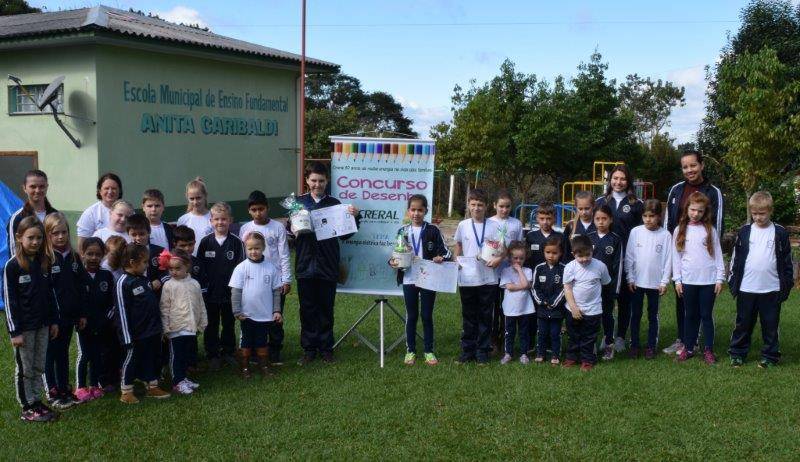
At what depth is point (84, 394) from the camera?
571 cm

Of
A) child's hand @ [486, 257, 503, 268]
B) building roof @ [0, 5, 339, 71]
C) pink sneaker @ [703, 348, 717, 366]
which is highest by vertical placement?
building roof @ [0, 5, 339, 71]

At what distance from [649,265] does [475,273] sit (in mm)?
1615

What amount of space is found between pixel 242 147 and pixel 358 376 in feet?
35.9

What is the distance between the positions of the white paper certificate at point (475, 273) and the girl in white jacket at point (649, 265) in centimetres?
133

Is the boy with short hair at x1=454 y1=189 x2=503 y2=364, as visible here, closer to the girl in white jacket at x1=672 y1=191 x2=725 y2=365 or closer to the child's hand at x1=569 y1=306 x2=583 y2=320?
the child's hand at x1=569 y1=306 x2=583 y2=320

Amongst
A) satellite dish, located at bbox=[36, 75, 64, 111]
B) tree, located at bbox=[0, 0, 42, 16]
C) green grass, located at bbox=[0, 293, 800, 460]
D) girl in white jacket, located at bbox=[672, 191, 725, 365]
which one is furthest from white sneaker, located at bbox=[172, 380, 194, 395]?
tree, located at bbox=[0, 0, 42, 16]

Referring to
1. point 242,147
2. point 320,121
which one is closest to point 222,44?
point 242,147

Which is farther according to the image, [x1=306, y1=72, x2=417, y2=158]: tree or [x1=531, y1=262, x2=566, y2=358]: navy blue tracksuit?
[x1=306, y1=72, x2=417, y2=158]: tree

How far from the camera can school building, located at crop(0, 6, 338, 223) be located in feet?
42.1

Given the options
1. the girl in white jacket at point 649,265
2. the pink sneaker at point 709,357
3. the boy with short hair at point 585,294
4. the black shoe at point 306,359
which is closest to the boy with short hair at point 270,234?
the black shoe at point 306,359

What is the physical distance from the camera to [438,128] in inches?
1008

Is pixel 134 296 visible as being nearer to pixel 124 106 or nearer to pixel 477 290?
pixel 477 290

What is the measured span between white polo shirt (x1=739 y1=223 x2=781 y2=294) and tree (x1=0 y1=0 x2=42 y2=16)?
30636 mm

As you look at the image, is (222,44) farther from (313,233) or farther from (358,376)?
(358,376)
